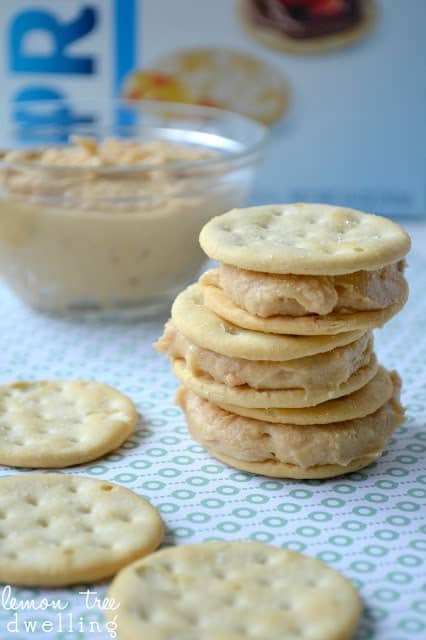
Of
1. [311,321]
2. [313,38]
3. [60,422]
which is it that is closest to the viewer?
[311,321]

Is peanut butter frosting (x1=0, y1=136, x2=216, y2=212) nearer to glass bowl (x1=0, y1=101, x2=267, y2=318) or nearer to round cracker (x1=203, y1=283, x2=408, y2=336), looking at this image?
glass bowl (x1=0, y1=101, x2=267, y2=318)

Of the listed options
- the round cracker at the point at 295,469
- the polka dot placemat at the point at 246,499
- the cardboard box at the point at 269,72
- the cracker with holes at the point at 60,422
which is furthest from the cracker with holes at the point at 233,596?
the cardboard box at the point at 269,72

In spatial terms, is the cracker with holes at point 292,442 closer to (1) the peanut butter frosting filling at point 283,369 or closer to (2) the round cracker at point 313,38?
(1) the peanut butter frosting filling at point 283,369

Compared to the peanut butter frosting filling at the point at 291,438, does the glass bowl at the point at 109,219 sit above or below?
above

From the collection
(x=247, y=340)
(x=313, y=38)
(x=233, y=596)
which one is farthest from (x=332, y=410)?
(x=313, y=38)

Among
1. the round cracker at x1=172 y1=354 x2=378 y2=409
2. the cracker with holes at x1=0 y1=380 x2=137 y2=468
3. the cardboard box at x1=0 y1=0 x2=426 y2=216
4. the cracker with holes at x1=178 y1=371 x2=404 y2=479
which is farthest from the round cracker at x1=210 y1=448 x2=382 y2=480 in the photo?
the cardboard box at x1=0 y1=0 x2=426 y2=216

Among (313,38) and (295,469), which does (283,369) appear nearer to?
(295,469)

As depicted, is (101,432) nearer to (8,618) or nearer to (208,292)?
(208,292)

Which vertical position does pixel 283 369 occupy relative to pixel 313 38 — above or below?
below
